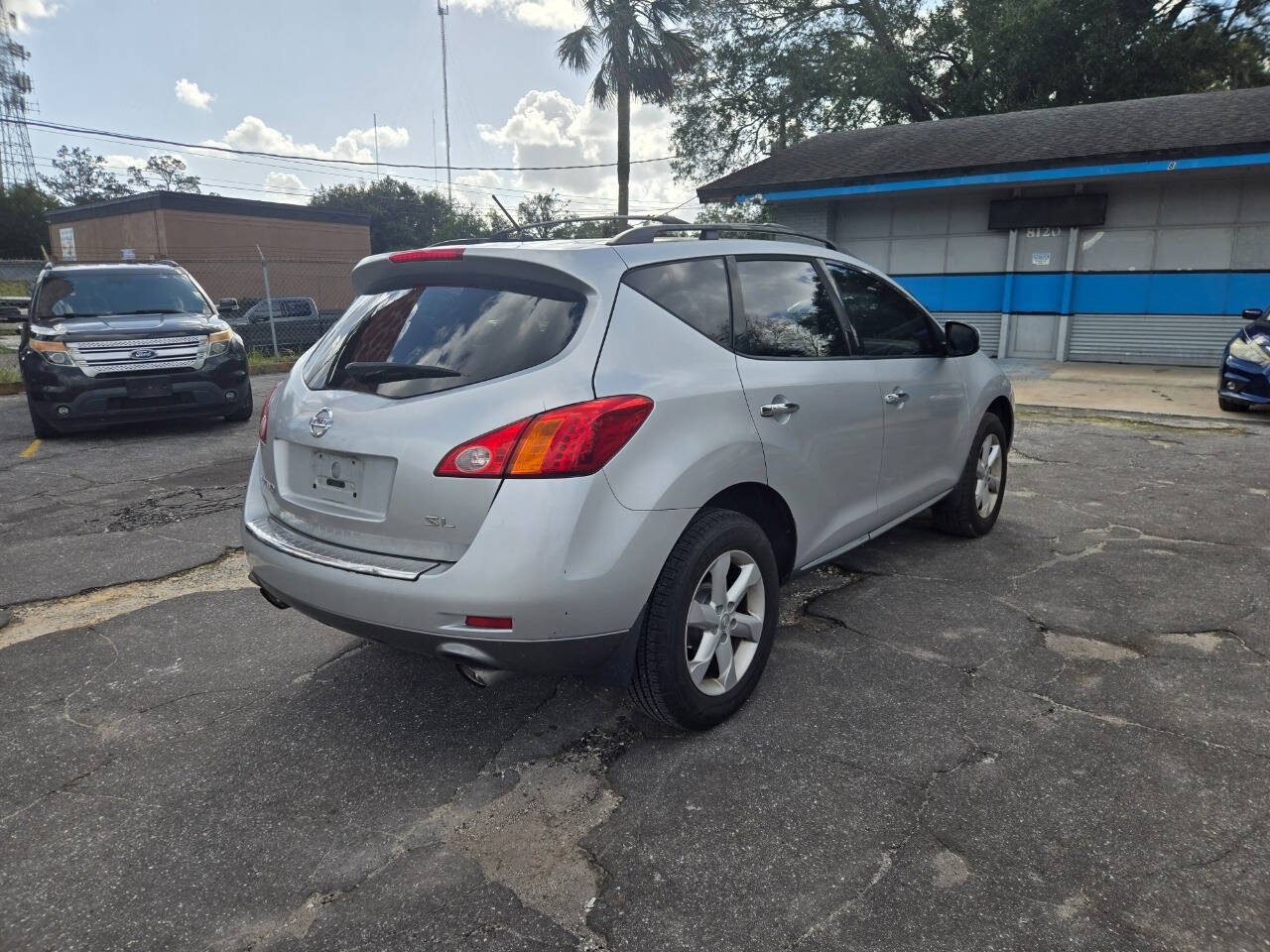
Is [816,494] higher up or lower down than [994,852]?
higher up

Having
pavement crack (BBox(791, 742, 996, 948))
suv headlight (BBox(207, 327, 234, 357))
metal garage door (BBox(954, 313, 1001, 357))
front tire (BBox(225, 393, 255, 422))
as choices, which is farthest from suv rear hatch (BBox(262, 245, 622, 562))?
metal garage door (BBox(954, 313, 1001, 357))

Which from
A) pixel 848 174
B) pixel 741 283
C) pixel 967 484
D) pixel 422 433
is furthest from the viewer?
pixel 848 174

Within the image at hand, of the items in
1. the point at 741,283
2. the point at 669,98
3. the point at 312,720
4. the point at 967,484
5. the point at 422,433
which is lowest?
the point at 312,720

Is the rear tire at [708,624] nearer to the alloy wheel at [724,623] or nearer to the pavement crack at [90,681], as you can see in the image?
the alloy wheel at [724,623]

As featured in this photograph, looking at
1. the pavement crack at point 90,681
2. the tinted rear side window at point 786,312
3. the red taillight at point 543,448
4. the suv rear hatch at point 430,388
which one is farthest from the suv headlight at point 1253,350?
the pavement crack at point 90,681

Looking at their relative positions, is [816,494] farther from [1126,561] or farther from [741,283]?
[1126,561]

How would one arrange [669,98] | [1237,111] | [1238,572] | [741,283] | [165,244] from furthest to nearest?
1. [165,244]
2. [669,98]
3. [1237,111]
4. [1238,572]
5. [741,283]

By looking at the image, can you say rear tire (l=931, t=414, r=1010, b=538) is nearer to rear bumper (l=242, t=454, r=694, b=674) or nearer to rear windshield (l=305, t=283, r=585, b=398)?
rear bumper (l=242, t=454, r=694, b=674)

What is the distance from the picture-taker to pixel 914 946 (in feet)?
6.55

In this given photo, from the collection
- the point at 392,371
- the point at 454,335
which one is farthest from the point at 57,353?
the point at 454,335

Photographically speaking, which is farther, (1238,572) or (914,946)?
(1238,572)

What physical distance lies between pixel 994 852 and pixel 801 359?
5.99 feet

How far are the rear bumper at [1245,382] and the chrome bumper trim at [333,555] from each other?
9.99 m

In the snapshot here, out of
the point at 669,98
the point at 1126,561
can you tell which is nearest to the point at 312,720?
the point at 1126,561
